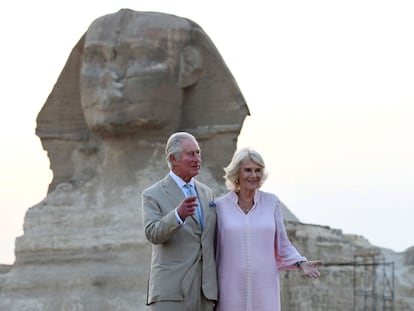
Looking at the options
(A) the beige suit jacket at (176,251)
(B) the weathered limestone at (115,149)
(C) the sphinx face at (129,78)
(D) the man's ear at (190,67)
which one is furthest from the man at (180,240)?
(D) the man's ear at (190,67)

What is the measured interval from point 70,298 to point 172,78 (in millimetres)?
3226

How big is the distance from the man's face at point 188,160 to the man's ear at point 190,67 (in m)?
10.3

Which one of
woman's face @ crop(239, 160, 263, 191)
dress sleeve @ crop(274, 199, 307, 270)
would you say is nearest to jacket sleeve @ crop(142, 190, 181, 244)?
woman's face @ crop(239, 160, 263, 191)

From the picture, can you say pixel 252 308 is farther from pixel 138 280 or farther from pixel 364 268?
pixel 364 268

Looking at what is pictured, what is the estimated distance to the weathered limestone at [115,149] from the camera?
19.5 metres

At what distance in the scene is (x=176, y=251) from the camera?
9.66 metres

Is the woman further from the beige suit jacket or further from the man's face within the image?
the man's face

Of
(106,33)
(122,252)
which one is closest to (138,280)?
(122,252)

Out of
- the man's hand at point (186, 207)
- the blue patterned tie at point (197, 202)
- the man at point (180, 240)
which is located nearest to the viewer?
the man's hand at point (186, 207)

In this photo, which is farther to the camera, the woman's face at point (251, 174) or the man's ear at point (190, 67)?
the man's ear at point (190, 67)

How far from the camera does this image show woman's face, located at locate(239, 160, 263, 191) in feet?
32.2

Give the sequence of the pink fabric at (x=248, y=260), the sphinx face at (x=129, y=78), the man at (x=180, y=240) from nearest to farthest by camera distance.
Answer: the man at (x=180, y=240) → the pink fabric at (x=248, y=260) → the sphinx face at (x=129, y=78)

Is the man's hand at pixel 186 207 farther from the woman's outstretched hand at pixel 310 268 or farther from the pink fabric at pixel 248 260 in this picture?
the woman's outstretched hand at pixel 310 268

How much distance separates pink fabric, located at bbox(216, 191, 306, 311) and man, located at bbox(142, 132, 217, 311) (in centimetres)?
8
